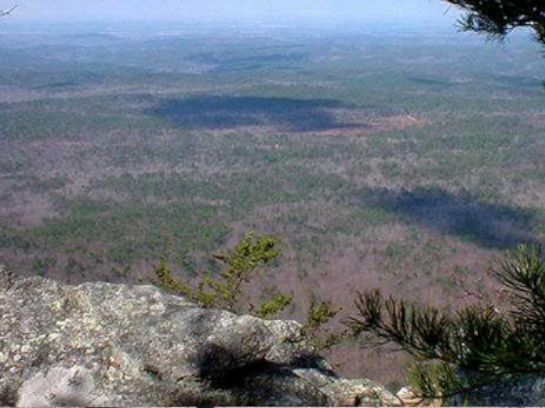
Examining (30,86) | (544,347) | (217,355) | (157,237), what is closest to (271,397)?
(217,355)

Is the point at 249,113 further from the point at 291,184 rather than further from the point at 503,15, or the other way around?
the point at 503,15

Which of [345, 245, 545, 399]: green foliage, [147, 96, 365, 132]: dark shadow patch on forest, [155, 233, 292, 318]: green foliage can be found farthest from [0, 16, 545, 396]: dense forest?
[345, 245, 545, 399]: green foliage

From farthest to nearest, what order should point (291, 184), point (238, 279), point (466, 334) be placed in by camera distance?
point (291, 184), point (238, 279), point (466, 334)

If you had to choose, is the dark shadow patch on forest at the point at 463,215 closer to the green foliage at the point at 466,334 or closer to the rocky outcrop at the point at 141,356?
the rocky outcrop at the point at 141,356

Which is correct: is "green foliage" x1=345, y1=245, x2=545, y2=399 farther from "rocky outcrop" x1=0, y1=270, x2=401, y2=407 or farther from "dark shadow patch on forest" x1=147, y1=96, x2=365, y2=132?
"dark shadow patch on forest" x1=147, y1=96, x2=365, y2=132

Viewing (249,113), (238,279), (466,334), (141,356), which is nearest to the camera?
(466,334)

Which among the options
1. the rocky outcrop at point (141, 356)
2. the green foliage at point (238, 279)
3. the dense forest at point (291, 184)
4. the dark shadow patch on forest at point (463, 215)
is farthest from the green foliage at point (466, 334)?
the dark shadow patch on forest at point (463, 215)

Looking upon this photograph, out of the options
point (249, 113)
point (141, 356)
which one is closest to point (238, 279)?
point (141, 356)

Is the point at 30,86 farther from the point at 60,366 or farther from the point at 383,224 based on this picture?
the point at 60,366
